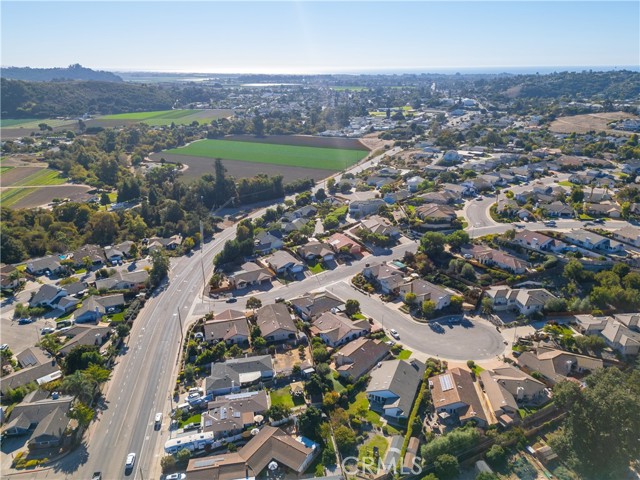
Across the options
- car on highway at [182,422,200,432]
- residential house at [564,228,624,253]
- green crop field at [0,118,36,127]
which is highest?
green crop field at [0,118,36,127]

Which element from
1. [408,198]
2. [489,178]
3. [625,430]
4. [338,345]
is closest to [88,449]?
[338,345]

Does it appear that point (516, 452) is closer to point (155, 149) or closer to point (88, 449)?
point (88, 449)

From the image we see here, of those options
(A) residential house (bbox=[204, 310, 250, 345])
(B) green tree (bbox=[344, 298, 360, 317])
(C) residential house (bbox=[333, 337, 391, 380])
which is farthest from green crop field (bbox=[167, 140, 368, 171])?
(C) residential house (bbox=[333, 337, 391, 380])

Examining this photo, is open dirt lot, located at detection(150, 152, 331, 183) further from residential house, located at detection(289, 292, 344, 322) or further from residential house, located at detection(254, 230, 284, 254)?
residential house, located at detection(289, 292, 344, 322)

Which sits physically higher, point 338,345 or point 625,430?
point 625,430

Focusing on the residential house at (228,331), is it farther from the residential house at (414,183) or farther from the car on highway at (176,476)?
the residential house at (414,183)

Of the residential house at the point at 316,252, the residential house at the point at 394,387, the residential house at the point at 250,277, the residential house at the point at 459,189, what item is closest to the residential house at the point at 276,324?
the residential house at the point at 250,277
